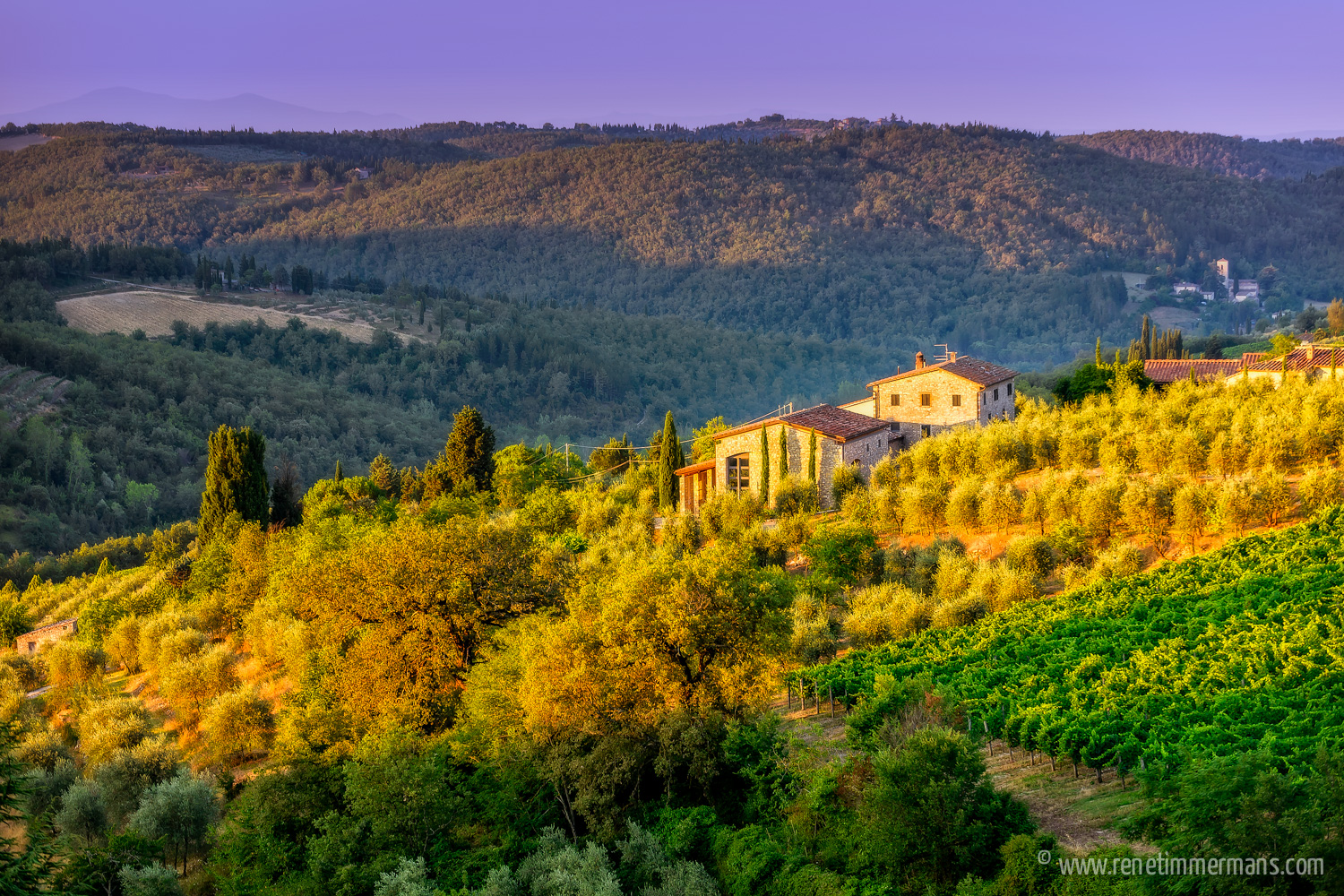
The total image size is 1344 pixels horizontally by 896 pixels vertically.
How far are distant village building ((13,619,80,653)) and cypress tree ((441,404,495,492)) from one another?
49.2 feet

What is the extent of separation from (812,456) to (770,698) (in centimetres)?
1681

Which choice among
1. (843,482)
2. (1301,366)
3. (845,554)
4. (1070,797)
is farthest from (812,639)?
(1301,366)

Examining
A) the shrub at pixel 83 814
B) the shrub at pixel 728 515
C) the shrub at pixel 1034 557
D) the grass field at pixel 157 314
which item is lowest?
the shrub at pixel 83 814

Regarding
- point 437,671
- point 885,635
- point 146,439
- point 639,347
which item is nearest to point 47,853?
point 437,671

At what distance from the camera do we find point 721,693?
18.2 m

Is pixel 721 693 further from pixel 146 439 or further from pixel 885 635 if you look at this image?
pixel 146 439

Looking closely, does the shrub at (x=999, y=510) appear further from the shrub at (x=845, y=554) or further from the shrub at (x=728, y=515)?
the shrub at (x=728, y=515)

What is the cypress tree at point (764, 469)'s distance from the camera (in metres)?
35.8

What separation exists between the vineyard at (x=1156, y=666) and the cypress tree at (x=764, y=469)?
1381cm

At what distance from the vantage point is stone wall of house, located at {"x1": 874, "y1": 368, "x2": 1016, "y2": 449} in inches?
1554

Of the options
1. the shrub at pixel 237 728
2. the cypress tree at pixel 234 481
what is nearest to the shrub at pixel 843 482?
the shrub at pixel 237 728

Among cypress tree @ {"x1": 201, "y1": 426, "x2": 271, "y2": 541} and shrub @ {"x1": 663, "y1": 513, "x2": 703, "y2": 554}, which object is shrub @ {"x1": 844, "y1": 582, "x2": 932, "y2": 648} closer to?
shrub @ {"x1": 663, "y1": 513, "x2": 703, "y2": 554}

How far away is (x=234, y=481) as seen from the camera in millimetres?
43594

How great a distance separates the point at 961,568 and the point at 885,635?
2.96 meters
